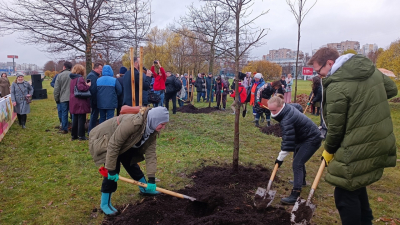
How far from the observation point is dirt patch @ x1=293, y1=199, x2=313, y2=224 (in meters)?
3.29

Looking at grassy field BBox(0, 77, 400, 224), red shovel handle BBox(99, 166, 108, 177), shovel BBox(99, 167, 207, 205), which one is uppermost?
red shovel handle BBox(99, 166, 108, 177)

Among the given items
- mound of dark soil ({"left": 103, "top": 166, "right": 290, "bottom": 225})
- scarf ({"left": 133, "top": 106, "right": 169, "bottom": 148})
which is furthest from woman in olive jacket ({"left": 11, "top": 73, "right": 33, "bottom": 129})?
scarf ({"left": 133, "top": 106, "right": 169, "bottom": 148})

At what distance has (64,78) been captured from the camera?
25.6 feet

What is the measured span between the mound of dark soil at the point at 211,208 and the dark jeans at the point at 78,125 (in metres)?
4.22

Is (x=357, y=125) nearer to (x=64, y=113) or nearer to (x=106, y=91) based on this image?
(x=106, y=91)

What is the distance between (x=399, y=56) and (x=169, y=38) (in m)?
22.7

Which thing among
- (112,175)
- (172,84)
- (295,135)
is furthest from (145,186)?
(172,84)

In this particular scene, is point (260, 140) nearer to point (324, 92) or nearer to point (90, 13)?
point (324, 92)

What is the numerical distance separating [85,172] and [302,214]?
13.1 feet

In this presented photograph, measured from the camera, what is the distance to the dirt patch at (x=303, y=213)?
3293mm

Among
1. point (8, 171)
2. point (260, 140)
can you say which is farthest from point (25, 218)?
point (260, 140)

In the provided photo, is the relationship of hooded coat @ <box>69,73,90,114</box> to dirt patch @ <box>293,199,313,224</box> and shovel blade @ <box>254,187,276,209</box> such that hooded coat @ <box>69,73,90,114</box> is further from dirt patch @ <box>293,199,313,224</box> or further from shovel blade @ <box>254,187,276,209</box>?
dirt patch @ <box>293,199,313,224</box>

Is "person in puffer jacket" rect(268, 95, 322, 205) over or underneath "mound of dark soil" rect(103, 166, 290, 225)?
over

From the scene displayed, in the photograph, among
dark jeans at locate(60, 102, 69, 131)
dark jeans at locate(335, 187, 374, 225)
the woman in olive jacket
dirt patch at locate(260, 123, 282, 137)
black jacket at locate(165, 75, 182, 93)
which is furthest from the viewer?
black jacket at locate(165, 75, 182, 93)
